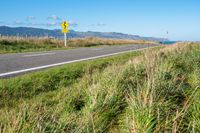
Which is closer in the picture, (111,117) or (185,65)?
(111,117)

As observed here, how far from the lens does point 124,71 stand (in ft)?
29.5

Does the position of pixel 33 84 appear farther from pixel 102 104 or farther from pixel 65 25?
pixel 65 25

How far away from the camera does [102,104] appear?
20.0 ft

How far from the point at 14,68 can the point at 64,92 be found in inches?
198

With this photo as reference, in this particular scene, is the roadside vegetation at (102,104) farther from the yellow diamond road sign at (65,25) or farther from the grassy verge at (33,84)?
the yellow diamond road sign at (65,25)

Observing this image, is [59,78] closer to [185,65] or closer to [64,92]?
[64,92]

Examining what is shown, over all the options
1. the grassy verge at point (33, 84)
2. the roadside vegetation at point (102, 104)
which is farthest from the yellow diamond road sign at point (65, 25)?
the roadside vegetation at point (102, 104)

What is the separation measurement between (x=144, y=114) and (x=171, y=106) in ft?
3.60

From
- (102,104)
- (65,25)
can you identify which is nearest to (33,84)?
(102,104)

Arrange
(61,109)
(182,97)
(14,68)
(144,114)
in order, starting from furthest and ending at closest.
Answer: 1. (14,68)
2. (182,97)
3. (61,109)
4. (144,114)

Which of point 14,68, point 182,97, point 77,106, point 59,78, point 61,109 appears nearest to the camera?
point 61,109

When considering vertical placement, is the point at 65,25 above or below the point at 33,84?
above

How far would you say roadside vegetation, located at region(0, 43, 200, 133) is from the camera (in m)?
4.50

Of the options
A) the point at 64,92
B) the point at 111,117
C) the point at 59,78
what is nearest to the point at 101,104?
the point at 111,117
